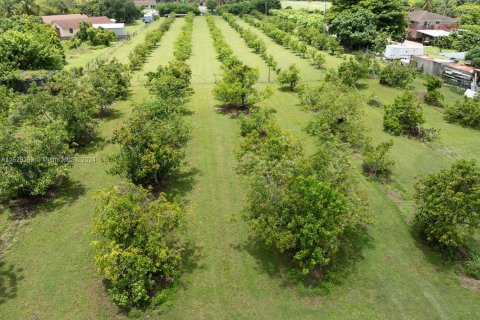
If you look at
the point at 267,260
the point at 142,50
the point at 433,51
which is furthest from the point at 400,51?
→ the point at 267,260

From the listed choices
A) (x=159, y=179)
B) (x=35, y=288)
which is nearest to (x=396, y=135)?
(x=159, y=179)

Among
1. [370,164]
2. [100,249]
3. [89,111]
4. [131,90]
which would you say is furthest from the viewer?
[131,90]

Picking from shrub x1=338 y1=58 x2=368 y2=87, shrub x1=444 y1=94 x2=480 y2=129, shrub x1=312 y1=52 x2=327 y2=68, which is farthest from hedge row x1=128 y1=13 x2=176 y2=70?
shrub x1=444 y1=94 x2=480 y2=129

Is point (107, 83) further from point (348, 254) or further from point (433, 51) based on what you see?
point (433, 51)

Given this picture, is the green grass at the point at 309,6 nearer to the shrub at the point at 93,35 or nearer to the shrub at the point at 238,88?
the shrub at the point at 93,35

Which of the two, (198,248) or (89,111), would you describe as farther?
(89,111)

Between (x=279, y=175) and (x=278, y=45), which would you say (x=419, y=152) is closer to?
(x=279, y=175)
